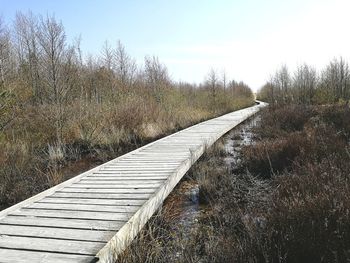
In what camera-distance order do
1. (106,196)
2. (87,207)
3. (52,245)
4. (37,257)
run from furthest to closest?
(106,196)
(87,207)
(52,245)
(37,257)

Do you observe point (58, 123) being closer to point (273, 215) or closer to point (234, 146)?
point (234, 146)

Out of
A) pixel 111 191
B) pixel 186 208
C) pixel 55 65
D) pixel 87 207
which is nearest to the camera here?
pixel 87 207

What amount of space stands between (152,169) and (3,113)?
577 centimetres

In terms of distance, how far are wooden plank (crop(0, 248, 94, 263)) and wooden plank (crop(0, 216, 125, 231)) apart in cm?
54

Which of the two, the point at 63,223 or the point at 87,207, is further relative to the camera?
the point at 87,207

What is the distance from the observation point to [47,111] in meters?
10.2

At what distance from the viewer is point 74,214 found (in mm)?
3854

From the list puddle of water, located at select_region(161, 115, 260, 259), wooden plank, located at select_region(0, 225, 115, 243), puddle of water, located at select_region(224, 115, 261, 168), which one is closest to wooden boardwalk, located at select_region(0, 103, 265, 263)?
wooden plank, located at select_region(0, 225, 115, 243)

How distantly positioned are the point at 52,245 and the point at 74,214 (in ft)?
2.54

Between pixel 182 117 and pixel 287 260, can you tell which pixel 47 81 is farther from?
pixel 287 260

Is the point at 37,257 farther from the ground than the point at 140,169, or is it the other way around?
the point at 140,169

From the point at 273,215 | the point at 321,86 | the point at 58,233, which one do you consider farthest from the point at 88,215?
the point at 321,86

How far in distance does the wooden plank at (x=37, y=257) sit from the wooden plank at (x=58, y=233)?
29cm

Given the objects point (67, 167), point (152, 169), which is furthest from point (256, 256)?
point (67, 167)
